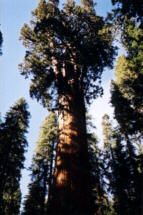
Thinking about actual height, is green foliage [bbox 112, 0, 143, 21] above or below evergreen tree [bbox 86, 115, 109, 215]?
above

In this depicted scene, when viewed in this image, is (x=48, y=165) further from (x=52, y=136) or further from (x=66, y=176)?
(x=66, y=176)

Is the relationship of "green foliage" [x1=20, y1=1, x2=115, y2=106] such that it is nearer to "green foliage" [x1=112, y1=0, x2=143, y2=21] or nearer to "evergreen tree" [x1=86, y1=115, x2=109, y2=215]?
"green foliage" [x1=112, y1=0, x2=143, y2=21]

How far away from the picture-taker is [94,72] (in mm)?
7918

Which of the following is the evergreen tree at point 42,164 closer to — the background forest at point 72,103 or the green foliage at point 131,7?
the background forest at point 72,103

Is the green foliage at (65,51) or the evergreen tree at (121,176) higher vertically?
the green foliage at (65,51)

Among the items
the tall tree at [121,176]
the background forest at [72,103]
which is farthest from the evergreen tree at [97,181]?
the tall tree at [121,176]

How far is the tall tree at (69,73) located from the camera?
2.92 metres

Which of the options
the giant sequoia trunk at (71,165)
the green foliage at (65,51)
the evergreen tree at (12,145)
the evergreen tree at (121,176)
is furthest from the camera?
the evergreen tree at (121,176)

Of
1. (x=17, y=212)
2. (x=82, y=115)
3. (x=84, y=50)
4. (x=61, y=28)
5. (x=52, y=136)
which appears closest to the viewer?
(x=82, y=115)

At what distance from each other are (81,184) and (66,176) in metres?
0.34

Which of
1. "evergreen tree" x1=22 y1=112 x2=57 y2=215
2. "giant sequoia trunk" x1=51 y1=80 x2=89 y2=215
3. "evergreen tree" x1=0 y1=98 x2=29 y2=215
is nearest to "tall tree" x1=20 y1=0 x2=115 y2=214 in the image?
"giant sequoia trunk" x1=51 y1=80 x2=89 y2=215

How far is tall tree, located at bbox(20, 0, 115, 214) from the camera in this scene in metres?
2.92

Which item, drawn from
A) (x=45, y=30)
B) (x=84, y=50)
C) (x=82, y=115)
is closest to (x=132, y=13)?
(x=84, y=50)

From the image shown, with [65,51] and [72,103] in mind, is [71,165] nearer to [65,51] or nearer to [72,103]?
[72,103]
